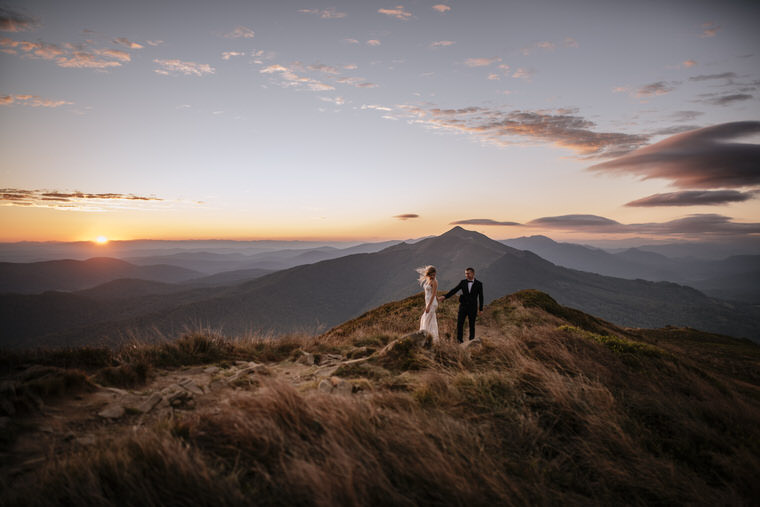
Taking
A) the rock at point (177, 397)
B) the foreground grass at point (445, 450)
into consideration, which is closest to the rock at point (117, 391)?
the rock at point (177, 397)

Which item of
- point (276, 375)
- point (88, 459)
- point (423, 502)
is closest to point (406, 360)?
point (276, 375)

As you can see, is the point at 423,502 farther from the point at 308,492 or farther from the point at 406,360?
the point at 406,360

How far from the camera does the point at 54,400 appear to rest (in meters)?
4.85

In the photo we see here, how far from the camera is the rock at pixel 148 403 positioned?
4.87m

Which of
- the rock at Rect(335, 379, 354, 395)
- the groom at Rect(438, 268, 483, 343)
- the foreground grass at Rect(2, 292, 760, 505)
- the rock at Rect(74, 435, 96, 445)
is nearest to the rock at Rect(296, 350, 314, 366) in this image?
the rock at Rect(335, 379, 354, 395)

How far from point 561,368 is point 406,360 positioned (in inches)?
128

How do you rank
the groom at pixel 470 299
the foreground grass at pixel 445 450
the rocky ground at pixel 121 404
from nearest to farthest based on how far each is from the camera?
the foreground grass at pixel 445 450 → the rocky ground at pixel 121 404 → the groom at pixel 470 299

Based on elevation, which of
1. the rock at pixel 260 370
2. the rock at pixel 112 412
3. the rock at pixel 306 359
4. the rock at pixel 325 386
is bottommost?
A: the rock at pixel 306 359

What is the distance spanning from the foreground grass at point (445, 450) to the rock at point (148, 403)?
66 centimetres

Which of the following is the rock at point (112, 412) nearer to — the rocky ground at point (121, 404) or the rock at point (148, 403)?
the rocky ground at point (121, 404)

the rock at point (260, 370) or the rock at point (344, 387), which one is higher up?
the rock at point (344, 387)

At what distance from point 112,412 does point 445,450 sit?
500 centimetres

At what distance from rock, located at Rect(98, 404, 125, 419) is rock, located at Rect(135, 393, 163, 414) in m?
0.22

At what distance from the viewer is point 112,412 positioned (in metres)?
4.63
